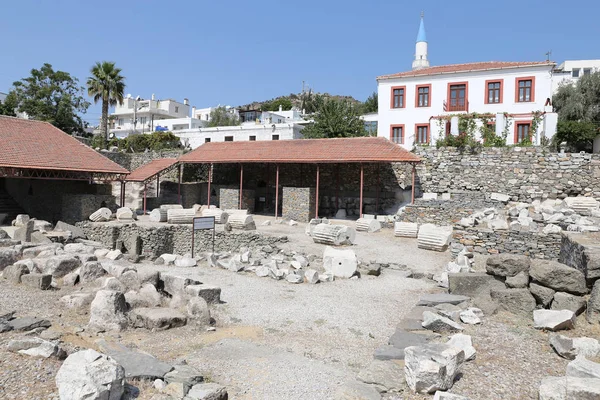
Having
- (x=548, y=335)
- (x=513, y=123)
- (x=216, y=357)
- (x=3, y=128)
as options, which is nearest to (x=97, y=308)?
(x=216, y=357)

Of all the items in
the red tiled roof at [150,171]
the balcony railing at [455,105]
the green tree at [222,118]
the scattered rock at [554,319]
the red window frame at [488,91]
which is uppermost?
the green tree at [222,118]

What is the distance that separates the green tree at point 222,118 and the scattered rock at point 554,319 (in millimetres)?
52054

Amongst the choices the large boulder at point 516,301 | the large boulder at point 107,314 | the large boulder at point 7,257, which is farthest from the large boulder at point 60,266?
the large boulder at point 516,301

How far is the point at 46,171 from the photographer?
23.5 metres

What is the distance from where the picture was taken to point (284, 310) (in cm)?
939

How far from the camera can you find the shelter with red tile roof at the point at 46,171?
22328 millimetres

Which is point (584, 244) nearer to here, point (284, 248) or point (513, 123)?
point (284, 248)

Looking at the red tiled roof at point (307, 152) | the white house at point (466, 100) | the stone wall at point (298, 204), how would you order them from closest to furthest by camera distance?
1. the red tiled roof at point (307, 152)
2. the stone wall at point (298, 204)
3. the white house at point (466, 100)

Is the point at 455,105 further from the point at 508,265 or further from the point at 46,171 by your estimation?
the point at 46,171

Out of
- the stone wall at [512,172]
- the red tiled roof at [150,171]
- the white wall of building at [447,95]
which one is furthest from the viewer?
the red tiled roof at [150,171]

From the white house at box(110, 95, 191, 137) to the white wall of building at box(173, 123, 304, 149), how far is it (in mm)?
21537

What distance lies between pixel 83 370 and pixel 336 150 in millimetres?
22042

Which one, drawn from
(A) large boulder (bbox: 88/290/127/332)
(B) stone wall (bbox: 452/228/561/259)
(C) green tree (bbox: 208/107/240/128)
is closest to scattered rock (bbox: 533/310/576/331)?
(B) stone wall (bbox: 452/228/561/259)

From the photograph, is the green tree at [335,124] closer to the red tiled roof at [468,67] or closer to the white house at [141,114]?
the red tiled roof at [468,67]
